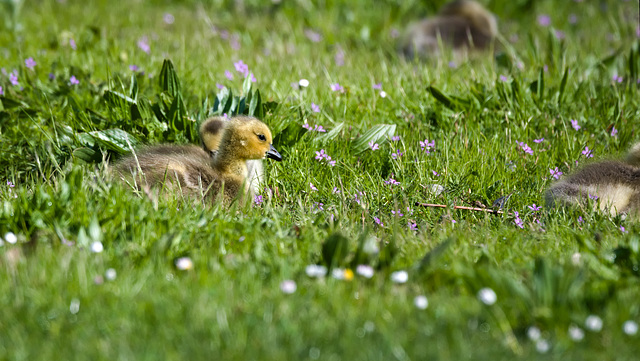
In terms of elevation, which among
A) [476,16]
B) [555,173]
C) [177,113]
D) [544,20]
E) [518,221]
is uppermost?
[177,113]

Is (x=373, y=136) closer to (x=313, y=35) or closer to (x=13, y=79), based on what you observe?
(x=13, y=79)

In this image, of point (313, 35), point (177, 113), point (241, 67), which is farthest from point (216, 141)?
point (313, 35)

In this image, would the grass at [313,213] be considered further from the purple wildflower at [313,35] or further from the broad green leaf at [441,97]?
the purple wildflower at [313,35]

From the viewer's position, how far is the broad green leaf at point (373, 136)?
5168mm

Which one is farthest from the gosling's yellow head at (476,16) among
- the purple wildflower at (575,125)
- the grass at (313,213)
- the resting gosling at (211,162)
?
the resting gosling at (211,162)

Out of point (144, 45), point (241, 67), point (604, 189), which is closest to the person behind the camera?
point (604, 189)

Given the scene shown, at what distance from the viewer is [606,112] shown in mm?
5773

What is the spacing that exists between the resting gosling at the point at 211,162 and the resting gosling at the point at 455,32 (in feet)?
14.0

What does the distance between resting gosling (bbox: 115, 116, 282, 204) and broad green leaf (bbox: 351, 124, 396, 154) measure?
69cm

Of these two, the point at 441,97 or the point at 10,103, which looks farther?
the point at 441,97

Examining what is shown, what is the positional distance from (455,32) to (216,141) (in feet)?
16.1

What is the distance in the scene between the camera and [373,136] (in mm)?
5203

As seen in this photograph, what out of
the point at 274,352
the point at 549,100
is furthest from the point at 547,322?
the point at 549,100

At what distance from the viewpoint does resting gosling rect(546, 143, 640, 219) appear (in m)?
4.30
